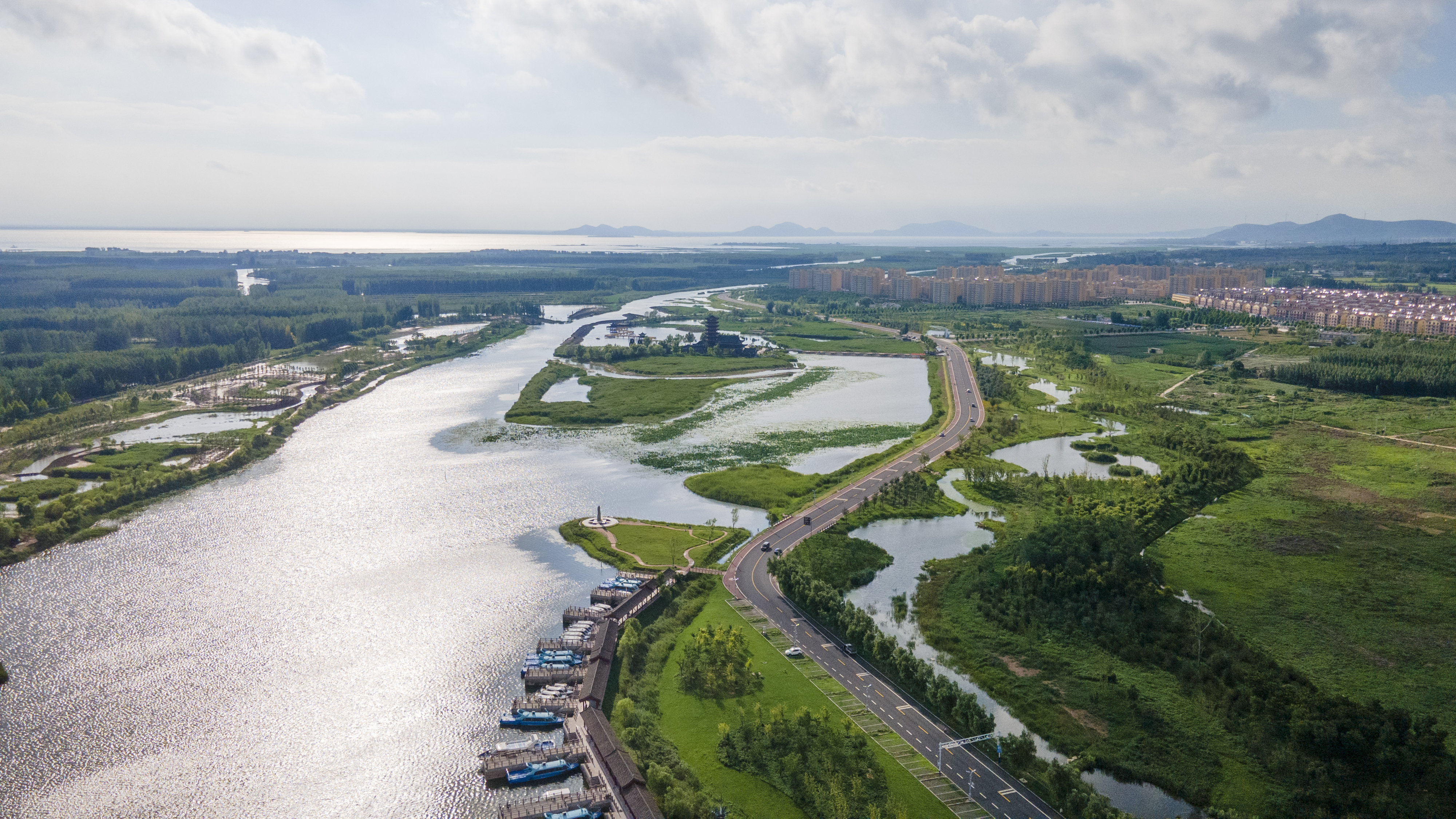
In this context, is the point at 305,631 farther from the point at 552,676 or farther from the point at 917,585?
the point at 917,585

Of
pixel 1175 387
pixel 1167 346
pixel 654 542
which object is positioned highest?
pixel 1167 346

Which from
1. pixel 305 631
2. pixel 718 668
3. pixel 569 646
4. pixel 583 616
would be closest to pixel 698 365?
pixel 583 616

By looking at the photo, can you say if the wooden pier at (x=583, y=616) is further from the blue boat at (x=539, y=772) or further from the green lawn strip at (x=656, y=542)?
the blue boat at (x=539, y=772)

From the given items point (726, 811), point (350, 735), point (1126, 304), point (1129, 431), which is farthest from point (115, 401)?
point (1126, 304)

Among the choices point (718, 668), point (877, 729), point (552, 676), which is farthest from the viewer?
point (552, 676)

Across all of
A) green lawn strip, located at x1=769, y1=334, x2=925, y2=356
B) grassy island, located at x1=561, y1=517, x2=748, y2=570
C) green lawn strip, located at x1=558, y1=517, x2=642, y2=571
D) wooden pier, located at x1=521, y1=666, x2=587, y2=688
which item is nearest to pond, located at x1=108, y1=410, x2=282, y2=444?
green lawn strip, located at x1=558, y1=517, x2=642, y2=571

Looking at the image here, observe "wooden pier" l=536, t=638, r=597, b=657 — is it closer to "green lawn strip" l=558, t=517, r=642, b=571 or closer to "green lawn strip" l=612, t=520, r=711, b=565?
"green lawn strip" l=558, t=517, r=642, b=571
